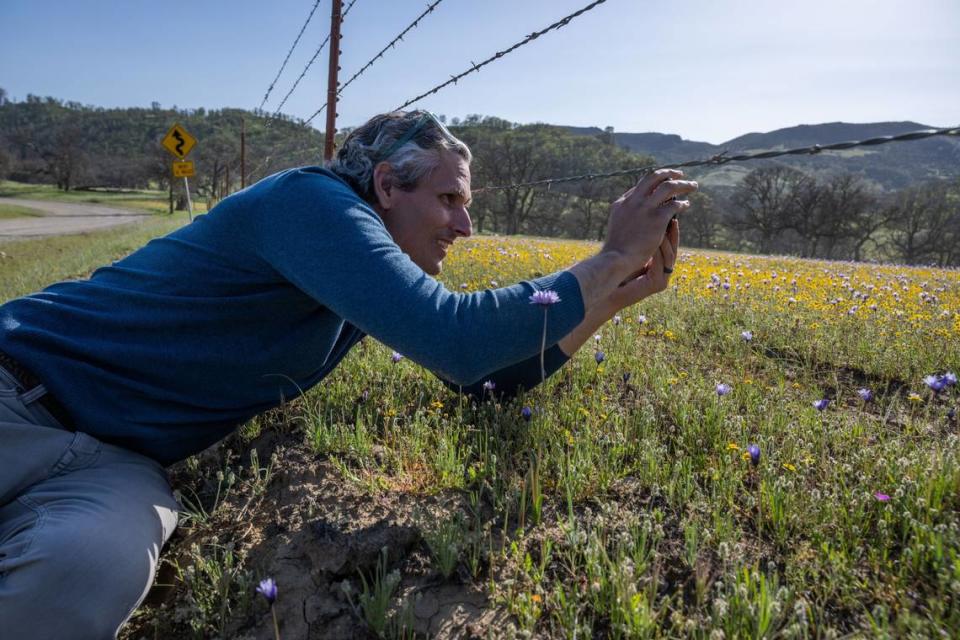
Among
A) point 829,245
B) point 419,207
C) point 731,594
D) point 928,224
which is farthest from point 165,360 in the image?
point 928,224

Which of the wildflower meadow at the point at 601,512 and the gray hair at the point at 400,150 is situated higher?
the gray hair at the point at 400,150

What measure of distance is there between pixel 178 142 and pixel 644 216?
17.8 m

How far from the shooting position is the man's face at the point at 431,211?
77.2 inches

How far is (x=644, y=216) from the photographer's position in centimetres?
163

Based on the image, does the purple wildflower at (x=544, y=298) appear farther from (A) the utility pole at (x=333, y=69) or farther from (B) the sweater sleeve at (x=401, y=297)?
(A) the utility pole at (x=333, y=69)

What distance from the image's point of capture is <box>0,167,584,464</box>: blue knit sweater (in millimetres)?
1458

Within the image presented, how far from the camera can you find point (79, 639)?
139 cm

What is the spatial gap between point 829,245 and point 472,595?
203 feet

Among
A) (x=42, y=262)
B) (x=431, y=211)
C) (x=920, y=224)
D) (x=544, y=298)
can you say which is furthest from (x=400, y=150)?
(x=920, y=224)

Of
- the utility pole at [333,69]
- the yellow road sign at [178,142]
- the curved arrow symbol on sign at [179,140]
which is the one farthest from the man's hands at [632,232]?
the curved arrow symbol on sign at [179,140]

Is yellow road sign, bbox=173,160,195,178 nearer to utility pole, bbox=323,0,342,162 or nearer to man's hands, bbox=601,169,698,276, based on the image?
utility pole, bbox=323,0,342,162

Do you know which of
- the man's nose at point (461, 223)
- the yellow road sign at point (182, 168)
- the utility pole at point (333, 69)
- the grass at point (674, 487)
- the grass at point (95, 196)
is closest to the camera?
the grass at point (674, 487)

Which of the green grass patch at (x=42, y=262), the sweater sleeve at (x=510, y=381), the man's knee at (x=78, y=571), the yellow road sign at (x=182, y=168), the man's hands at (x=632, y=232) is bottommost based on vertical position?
the green grass patch at (x=42, y=262)

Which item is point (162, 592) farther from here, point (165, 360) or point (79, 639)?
point (165, 360)
